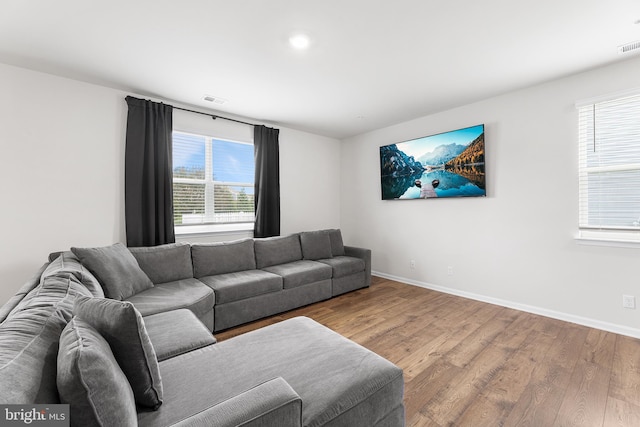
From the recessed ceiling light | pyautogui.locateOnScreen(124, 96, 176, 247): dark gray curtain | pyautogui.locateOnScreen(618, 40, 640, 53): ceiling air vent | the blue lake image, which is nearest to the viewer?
the recessed ceiling light

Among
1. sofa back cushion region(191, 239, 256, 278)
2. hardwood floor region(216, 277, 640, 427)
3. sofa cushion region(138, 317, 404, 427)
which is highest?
sofa back cushion region(191, 239, 256, 278)

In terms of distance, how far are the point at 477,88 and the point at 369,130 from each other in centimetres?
194

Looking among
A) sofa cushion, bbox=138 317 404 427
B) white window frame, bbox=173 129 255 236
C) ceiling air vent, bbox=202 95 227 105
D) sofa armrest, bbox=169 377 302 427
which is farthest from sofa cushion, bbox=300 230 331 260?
sofa armrest, bbox=169 377 302 427

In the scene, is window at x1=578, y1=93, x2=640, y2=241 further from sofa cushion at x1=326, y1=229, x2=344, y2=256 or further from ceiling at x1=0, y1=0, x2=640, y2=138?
sofa cushion at x1=326, y1=229, x2=344, y2=256

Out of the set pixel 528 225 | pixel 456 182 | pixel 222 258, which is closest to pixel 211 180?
pixel 222 258

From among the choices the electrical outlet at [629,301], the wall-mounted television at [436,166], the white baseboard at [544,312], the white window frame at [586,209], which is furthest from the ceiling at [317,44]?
the white baseboard at [544,312]

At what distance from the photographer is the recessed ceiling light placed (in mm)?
2141

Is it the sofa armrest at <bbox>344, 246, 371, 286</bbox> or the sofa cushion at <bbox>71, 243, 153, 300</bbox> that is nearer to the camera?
the sofa cushion at <bbox>71, 243, 153, 300</bbox>

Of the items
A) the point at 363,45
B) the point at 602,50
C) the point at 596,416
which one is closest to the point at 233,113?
the point at 363,45

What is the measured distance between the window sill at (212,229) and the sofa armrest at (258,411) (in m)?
3.00

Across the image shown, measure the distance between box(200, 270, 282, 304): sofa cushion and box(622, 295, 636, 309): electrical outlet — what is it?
11.0 ft

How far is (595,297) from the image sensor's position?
274cm

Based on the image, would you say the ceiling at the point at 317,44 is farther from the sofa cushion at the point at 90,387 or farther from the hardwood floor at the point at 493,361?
the hardwood floor at the point at 493,361

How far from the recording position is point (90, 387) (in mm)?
738
